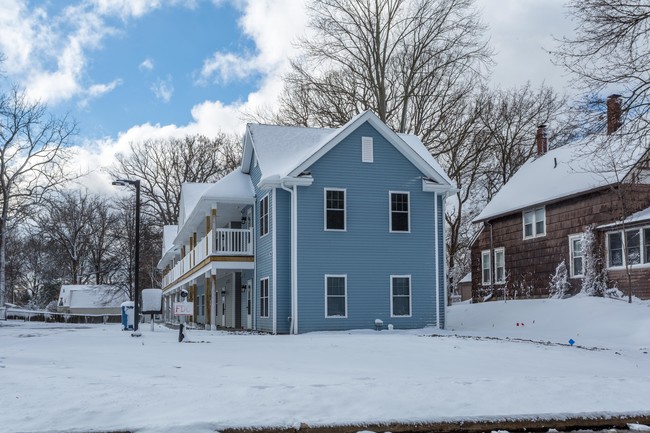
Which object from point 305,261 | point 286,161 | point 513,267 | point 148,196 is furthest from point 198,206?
point 148,196

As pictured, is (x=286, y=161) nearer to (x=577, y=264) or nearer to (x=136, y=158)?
(x=577, y=264)

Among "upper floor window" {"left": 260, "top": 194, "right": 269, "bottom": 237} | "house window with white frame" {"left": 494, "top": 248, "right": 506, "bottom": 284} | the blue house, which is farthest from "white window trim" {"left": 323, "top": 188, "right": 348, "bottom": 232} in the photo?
"house window with white frame" {"left": 494, "top": 248, "right": 506, "bottom": 284}

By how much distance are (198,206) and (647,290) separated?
16.0m

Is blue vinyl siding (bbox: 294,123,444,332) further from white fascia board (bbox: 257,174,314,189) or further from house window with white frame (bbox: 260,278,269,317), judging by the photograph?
house window with white frame (bbox: 260,278,269,317)

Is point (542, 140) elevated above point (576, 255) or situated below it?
above

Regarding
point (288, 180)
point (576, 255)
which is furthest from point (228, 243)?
point (576, 255)

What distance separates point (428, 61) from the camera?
37594 millimetres

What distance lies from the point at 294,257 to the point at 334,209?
214cm

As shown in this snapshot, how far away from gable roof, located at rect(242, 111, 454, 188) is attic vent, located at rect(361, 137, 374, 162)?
0.52 m

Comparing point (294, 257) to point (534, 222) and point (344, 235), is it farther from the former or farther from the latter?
point (534, 222)

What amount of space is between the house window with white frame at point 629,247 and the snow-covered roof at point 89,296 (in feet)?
158

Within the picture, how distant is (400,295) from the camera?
23.7m

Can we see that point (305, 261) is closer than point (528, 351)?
No

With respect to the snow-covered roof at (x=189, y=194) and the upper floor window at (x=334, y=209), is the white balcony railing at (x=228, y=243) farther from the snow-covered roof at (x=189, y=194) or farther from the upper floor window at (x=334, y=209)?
the snow-covered roof at (x=189, y=194)
